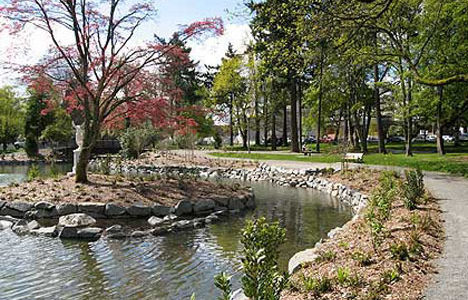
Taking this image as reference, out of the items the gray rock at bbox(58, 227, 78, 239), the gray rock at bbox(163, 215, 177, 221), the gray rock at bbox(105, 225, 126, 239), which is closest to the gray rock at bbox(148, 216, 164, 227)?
the gray rock at bbox(163, 215, 177, 221)

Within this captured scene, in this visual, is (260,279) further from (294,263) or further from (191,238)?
(191,238)

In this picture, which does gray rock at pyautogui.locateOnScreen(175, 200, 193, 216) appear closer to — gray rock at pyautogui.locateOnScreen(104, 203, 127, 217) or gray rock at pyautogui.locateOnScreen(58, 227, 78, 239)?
gray rock at pyautogui.locateOnScreen(104, 203, 127, 217)

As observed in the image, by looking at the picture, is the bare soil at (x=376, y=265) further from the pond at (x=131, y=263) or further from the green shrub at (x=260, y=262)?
the pond at (x=131, y=263)

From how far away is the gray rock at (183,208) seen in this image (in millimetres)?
10664

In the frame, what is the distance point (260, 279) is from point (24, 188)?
10.8 meters

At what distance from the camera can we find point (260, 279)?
326 centimetres

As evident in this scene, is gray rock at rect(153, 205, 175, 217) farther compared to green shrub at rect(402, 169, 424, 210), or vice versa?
gray rock at rect(153, 205, 175, 217)

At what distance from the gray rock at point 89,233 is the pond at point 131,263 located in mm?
283

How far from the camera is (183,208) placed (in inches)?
424

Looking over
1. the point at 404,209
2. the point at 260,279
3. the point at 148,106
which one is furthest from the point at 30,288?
the point at 148,106

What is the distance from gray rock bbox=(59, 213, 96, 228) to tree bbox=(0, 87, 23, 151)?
37854mm

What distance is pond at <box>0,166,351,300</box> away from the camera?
5.62 m

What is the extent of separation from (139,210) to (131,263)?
146 inches

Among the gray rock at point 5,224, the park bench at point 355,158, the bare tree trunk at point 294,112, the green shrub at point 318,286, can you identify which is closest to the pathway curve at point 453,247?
the green shrub at point 318,286
